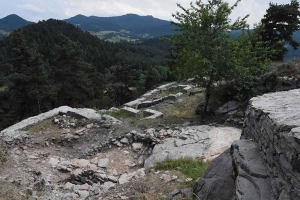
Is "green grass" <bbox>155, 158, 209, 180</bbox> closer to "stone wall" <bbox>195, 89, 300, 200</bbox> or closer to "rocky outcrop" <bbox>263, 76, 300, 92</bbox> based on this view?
"stone wall" <bbox>195, 89, 300, 200</bbox>

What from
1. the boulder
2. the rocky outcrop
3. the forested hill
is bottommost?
the forested hill

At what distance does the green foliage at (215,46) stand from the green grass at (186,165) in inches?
160

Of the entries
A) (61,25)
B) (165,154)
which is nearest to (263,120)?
(165,154)

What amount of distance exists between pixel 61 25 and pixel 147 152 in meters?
118

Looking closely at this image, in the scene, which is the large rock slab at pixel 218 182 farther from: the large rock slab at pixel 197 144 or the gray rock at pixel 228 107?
the gray rock at pixel 228 107

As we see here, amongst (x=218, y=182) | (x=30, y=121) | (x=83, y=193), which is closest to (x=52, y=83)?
(x=30, y=121)

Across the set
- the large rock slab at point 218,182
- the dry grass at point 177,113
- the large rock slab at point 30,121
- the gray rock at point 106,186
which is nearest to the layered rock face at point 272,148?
the large rock slab at point 218,182

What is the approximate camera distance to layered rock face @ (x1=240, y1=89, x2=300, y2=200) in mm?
2834

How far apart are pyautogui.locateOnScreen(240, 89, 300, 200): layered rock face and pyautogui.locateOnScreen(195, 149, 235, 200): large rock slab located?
436 millimetres

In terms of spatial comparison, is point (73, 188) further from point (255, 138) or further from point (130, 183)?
point (255, 138)

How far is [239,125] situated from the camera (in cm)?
1007

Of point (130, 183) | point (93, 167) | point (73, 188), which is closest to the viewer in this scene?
point (130, 183)

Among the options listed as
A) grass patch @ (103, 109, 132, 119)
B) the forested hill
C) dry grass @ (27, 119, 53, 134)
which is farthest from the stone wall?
the forested hill

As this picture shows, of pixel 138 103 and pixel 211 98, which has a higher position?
pixel 211 98
